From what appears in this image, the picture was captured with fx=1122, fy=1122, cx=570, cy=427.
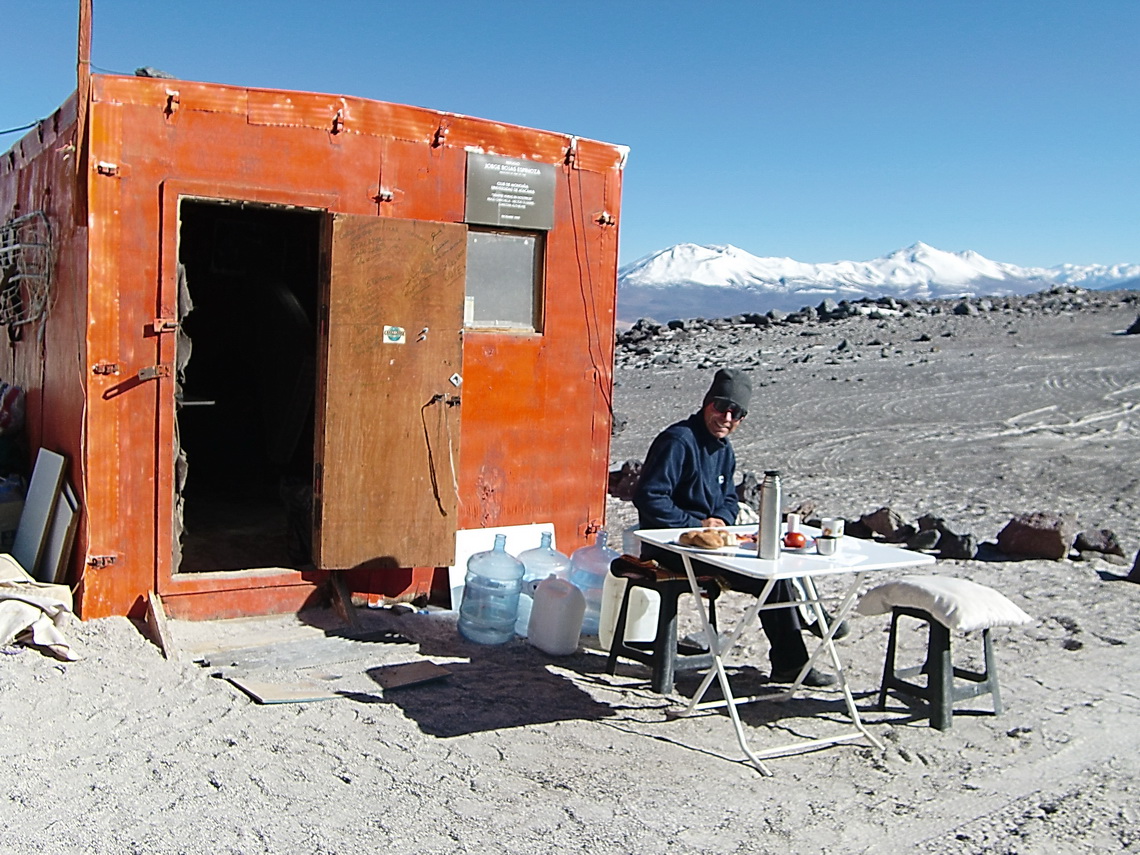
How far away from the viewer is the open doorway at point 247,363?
32.8ft

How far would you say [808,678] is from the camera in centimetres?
590

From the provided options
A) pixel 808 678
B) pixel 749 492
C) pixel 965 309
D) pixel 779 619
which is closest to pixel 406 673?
pixel 779 619

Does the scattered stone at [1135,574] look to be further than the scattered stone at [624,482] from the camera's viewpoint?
No

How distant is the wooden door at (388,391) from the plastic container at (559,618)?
88 centimetres

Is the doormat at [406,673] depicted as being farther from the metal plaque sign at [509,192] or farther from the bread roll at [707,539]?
the metal plaque sign at [509,192]

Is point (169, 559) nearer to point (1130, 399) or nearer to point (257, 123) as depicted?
point (257, 123)

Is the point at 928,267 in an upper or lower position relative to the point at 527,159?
upper

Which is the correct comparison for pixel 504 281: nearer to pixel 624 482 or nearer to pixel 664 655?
pixel 664 655

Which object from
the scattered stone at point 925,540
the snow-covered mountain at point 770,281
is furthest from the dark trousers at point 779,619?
the snow-covered mountain at point 770,281

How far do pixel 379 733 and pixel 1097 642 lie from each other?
4.31m

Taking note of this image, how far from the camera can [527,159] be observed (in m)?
7.32

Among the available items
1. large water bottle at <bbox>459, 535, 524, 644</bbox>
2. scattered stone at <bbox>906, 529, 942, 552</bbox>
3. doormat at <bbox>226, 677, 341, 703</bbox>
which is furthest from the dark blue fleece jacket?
scattered stone at <bbox>906, 529, 942, 552</bbox>

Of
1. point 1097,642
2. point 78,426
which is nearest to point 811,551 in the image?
point 1097,642

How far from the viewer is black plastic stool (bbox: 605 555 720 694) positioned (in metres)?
5.46
